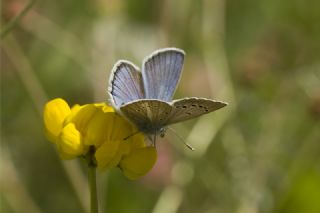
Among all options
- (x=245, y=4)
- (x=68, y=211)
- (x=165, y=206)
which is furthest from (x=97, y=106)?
(x=245, y=4)

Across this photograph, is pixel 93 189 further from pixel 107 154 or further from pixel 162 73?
pixel 162 73

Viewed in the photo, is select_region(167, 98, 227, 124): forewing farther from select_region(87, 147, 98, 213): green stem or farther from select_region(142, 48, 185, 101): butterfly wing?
select_region(87, 147, 98, 213): green stem

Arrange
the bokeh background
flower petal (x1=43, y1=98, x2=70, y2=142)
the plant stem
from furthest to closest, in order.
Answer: the bokeh background → flower petal (x1=43, y1=98, x2=70, y2=142) → the plant stem

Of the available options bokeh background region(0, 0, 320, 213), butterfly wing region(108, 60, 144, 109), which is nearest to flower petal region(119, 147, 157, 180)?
butterfly wing region(108, 60, 144, 109)

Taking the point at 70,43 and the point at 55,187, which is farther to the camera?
the point at 70,43

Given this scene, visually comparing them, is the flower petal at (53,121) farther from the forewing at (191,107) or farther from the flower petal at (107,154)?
the forewing at (191,107)

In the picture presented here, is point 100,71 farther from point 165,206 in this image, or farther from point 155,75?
point 155,75
